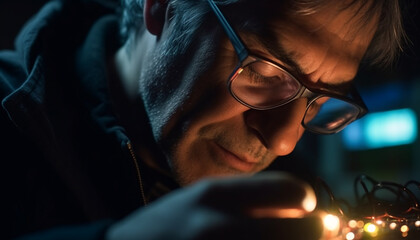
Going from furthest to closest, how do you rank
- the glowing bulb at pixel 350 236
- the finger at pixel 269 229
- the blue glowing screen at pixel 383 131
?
the blue glowing screen at pixel 383 131 → the glowing bulb at pixel 350 236 → the finger at pixel 269 229

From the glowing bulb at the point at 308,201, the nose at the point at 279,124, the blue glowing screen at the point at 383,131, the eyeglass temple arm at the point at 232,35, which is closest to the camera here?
the glowing bulb at the point at 308,201

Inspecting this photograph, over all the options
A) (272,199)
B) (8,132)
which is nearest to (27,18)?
(8,132)

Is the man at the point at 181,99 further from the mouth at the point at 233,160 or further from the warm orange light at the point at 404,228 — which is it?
the warm orange light at the point at 404,228

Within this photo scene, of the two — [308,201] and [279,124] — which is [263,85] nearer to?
[279,124]

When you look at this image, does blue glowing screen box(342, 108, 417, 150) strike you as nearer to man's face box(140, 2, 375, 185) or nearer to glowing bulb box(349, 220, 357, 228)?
man's face box(140, 2, 375, 185)

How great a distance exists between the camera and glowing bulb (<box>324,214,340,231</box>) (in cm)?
98

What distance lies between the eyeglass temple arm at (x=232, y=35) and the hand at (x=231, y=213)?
2.28ft

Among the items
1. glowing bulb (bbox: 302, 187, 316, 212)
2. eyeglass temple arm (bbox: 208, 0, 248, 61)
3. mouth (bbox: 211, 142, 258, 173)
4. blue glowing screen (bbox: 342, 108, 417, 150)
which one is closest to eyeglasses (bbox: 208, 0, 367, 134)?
eyeglass temple arm (bbox: 208, 0, 248, 61)

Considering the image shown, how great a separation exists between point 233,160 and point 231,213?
37.4 inches


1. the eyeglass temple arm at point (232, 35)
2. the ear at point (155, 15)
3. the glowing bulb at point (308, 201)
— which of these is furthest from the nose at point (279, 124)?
the glowing bulb at point (308, 201)

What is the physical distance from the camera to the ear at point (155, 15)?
1.78 meters

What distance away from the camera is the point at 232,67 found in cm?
150

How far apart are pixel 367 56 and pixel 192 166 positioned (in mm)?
972

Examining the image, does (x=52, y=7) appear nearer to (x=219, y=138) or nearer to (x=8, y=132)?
(x=8, y=132)
